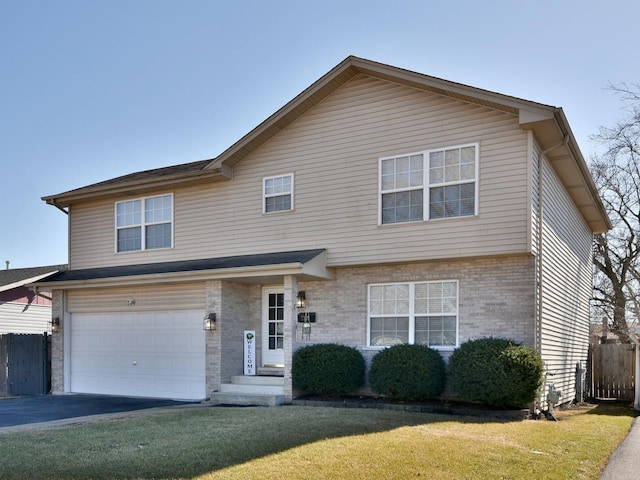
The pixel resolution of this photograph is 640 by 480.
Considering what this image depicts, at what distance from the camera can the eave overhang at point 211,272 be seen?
1356 centimetres

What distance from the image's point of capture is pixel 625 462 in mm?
8086

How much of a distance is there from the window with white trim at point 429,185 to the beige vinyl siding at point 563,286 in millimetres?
1790

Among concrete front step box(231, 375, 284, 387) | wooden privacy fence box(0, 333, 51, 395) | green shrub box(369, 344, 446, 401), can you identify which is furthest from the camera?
wooden privacy fence box(0, 333, 51, 395)

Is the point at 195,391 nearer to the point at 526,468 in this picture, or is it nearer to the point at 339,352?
the point at 339,352

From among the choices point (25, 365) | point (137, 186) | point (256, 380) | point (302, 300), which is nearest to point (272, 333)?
point (256, 380)

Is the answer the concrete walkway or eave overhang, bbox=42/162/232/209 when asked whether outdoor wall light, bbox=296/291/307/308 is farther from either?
the concrete walkway

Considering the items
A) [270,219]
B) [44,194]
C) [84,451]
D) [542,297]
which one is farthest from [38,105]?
[542,297]

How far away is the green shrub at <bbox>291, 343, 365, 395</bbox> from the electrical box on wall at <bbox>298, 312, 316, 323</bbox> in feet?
2.93

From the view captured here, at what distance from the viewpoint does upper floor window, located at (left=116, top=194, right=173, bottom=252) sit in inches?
660

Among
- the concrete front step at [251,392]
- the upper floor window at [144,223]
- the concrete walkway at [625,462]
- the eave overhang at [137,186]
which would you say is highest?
the eave overhang at [137,186]

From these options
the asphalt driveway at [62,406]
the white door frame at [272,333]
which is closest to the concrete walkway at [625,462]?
the white door frame at [272,333]

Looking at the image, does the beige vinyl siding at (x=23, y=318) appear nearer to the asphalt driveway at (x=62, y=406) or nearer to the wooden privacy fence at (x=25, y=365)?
the wooden privacy fence at (x=25, y=365)

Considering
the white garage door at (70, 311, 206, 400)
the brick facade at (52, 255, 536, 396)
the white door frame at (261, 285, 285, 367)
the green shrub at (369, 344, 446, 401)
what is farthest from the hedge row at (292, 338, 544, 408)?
the white garage door at (70, 311, 206, 400)

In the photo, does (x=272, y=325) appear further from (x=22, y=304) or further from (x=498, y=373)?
(x=22, y=304)
